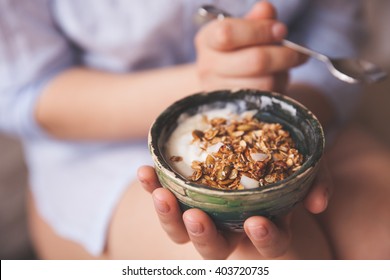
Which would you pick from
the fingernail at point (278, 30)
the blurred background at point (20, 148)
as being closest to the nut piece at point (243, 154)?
the fingernail at point (278, 30)

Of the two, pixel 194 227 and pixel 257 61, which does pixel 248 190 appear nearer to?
pixel 194 227

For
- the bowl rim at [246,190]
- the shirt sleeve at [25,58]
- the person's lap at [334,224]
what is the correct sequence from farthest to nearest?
the shirt sleeve at [25,58]
the person's lap at [334,224]
the bowl rim at [246,190]

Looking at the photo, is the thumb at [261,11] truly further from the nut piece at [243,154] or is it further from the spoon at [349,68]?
the nut piece at [243,154]

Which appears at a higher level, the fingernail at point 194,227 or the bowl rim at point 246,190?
the bowl rim at point 246,190

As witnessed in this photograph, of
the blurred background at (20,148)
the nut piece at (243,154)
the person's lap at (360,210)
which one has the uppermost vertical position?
the nut piece at (243,154)

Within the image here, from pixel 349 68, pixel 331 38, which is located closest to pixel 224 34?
pixel 349 68
